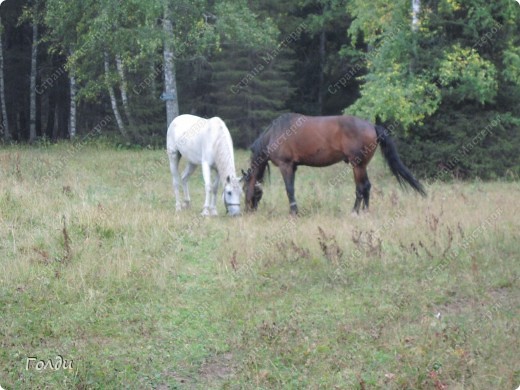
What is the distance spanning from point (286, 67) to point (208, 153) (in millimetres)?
14664

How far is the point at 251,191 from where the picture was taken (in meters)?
12.8

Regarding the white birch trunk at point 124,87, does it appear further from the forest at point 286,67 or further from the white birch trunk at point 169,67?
the white birch trunk at point 169,67

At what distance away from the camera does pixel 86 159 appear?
20.4 metres

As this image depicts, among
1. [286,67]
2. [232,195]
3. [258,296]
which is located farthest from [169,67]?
[258,296]

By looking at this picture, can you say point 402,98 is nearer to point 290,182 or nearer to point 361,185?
point 361,185

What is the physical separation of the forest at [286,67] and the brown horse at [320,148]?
480 cm

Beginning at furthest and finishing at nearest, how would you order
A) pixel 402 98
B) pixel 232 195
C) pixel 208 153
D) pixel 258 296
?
pixel 402 98 < pixel 208 153 < pixel 232 195 < pixel 258 296

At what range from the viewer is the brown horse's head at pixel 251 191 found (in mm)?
12836

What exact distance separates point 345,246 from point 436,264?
1282 mm

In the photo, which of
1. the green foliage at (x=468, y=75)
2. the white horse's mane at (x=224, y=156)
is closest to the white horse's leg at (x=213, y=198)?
the white horse's mane at (x=224, y=156)

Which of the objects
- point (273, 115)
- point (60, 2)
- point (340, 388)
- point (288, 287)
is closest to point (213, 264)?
point (288, 287)

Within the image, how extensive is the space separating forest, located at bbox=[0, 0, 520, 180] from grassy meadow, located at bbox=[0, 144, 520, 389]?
5.48 meters

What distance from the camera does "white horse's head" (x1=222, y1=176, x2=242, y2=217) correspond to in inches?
486

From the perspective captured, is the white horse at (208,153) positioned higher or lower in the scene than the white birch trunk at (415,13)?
lower
